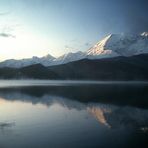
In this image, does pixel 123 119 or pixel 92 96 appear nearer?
pixel 123 119

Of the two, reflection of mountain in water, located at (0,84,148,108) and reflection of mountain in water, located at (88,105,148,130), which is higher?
reflection of mountain in water, located at (88,105,148,130)

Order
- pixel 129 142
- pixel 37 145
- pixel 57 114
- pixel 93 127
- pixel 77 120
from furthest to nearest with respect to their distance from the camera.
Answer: pixel 57 114 < pixel 77 120 < pixel 93 127 < pixel 129 142 < pixel 37 145

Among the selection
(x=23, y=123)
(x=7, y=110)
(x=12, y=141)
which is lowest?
(x=7, y=110)

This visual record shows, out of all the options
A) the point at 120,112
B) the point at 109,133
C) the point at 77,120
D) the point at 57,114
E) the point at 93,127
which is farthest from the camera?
the point at 120,112

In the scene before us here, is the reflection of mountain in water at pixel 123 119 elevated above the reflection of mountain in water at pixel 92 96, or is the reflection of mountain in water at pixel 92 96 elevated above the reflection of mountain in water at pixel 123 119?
the reflection of mountain in water at pixel 123 119

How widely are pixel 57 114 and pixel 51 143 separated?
18.5 m

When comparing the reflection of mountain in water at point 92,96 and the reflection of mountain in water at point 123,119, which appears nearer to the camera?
the reflection of mountain in water at point 123,119

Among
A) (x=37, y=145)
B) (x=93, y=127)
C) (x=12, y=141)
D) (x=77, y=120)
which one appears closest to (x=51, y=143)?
(x=37, y=145)

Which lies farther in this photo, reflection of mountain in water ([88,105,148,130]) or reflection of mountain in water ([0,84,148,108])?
reflection of mountain in water ([0,84,148,108])

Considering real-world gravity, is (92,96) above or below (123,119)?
below

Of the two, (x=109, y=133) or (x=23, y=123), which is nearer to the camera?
(x=109, y=133)

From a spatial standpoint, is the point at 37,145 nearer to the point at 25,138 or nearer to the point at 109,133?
the point at 25,138

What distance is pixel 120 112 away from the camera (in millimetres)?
47156

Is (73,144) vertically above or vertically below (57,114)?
above
